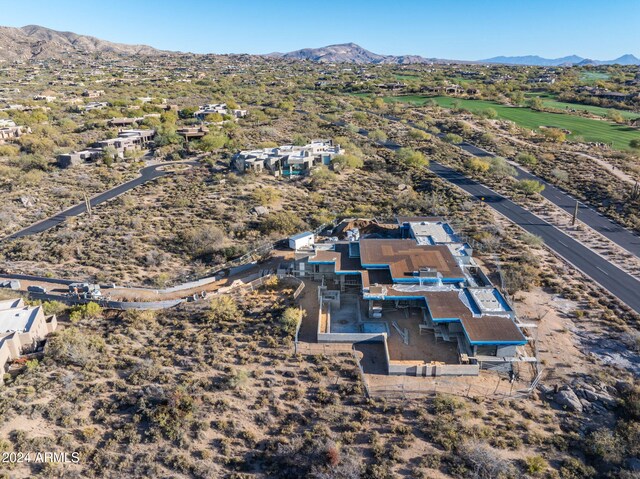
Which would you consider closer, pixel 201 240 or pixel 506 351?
pixel 506 351

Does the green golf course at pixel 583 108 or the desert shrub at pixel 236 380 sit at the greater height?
the green golf course at pixel 583 108

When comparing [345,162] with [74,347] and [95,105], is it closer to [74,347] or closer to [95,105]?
[74,347]

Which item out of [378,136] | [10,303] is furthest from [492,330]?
[378,136]

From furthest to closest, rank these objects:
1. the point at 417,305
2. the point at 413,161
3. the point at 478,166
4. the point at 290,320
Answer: the point at 413,161 < the point at 478,166 < the point at 417,305 < the point at 290,320

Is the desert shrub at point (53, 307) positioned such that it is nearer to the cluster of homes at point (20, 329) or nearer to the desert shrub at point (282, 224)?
the cluster of homes at point (20, 329)

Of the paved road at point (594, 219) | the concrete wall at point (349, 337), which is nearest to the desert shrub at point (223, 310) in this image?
the concrete wall at point (349, 337)

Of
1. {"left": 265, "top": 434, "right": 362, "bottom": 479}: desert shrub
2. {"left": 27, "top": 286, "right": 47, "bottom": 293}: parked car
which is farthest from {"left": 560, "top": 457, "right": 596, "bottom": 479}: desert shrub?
{"left": 27, "top": 286, "right": 47, "bottom": 293}: parked car

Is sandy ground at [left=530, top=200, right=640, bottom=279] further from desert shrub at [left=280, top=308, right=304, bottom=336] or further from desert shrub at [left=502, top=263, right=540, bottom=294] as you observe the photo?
desert shrub at [left=280, top=308, right=304, bottom=336]
